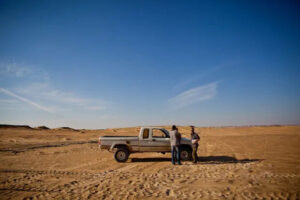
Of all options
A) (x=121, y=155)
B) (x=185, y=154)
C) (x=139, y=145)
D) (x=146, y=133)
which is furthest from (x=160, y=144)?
(x=121, y=155)

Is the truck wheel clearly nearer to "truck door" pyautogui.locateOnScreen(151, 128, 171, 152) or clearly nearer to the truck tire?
"truck door" pyautogui.locateOnScreen(151, 128, 171, 152)

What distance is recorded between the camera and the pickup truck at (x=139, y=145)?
34.2ft

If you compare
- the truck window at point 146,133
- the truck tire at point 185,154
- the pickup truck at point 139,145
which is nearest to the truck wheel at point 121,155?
the pickup truck at point 139,145

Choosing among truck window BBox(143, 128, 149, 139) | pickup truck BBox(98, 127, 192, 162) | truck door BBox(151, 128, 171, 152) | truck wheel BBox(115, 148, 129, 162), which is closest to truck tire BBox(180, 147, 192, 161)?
pickup truck BBox(98, 127, 192, 162)

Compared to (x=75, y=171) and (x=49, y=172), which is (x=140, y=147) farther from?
(x=49, y=172)

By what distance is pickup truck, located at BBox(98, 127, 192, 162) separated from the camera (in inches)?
410

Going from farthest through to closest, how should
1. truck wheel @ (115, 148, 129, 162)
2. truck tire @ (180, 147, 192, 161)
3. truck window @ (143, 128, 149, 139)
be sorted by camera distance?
truck window @ (143, 128, 149, 139), truck wheel @ (115, 148, 129, 162), truck tire @ (180, 147, 192, 161)

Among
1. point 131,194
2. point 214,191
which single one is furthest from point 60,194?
point 214,191

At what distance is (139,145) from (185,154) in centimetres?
261

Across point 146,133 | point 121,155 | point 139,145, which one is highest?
point 146,133

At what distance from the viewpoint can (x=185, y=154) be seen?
10406 mm

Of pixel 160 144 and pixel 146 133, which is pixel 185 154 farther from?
pixel 146 133

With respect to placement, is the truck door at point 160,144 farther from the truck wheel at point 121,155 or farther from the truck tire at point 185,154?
the truck wheel at point 121,155

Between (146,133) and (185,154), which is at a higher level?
(146,133)
